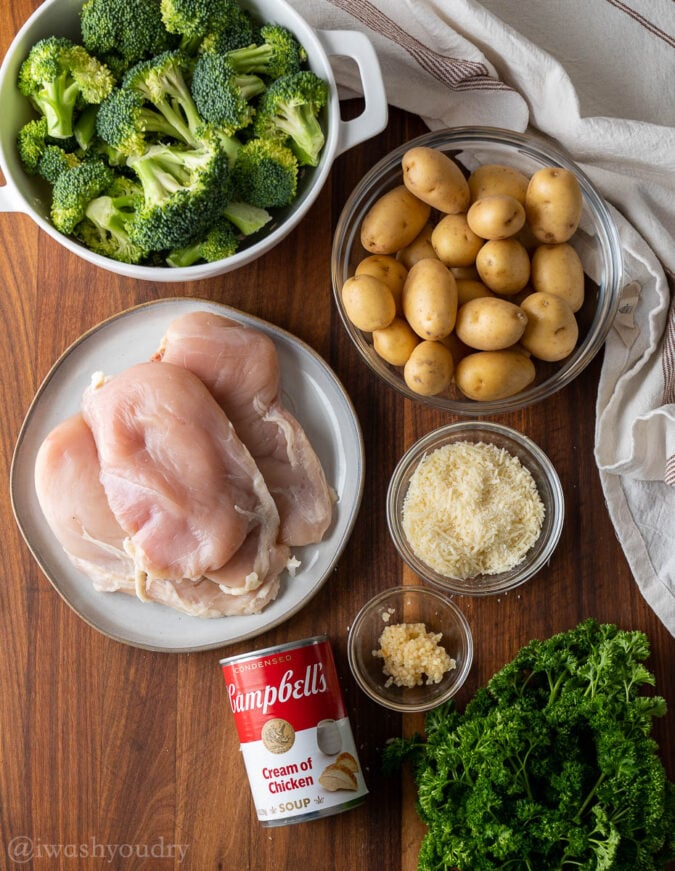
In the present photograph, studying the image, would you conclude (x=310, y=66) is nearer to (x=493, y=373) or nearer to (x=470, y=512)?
(x=493, y=373)

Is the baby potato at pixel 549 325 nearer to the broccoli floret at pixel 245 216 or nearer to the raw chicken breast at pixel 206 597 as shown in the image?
the broccoli floret at pixel 245 216

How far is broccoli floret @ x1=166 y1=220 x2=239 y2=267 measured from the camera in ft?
4.42

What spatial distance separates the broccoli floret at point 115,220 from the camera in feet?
4.33

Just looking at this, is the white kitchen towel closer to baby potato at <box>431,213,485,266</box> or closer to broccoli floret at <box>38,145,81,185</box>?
baby potato at <box>431,213,485,266</box>

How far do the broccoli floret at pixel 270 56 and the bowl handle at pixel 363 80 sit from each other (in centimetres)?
6

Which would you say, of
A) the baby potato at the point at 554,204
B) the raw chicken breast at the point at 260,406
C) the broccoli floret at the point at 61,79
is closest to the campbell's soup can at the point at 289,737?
the raw chicken breast at the point at 260,406

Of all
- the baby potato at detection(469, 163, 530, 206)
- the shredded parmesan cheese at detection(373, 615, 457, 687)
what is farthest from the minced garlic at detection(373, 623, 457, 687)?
the baby potato at detection(469, 163, 530, 206)

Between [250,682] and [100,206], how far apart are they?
814 mm

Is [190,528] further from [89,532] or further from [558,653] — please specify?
[558,653]

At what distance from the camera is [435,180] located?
4.36 ft

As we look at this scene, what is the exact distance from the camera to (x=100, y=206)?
132 centimetres

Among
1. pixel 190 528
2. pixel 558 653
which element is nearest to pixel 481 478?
pixel 558 653

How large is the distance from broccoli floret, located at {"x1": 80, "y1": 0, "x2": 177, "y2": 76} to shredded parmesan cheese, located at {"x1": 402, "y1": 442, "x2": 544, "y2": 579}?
84cm

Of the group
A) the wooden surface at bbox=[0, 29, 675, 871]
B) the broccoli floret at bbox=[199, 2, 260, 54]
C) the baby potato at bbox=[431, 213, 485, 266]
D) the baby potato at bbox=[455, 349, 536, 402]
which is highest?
the broccoli floret at bbox=[199, 2, 260, 54]
